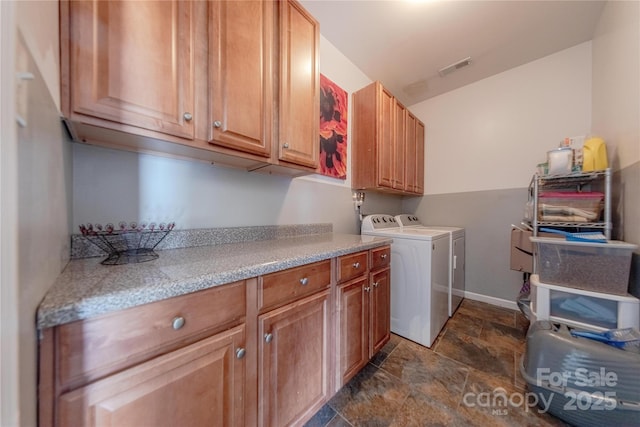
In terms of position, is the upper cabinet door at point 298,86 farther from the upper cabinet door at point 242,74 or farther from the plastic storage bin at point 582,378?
the plastic storage bin at point 582,378

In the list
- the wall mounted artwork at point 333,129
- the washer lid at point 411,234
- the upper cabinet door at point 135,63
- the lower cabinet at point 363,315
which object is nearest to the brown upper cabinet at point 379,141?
the wall mounted artwork at point 333,129

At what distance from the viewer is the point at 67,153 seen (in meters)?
0.78

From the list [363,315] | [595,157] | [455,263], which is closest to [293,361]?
[363,315]

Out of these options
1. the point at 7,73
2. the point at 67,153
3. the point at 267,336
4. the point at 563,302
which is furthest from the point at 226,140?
the point at 563,302

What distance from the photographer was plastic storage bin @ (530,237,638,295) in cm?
122

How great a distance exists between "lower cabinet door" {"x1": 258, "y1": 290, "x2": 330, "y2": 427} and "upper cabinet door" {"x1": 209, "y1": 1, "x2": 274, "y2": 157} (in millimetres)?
828

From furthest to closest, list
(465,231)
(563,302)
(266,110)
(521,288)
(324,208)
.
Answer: (465,231), (521,288), (324,208), (563,302), (266,110)

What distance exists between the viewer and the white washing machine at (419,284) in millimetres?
1748

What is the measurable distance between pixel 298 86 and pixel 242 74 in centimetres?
38

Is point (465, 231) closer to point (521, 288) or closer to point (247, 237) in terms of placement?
point (521, 288)

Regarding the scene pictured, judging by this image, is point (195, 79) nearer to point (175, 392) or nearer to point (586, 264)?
point (175, 392)

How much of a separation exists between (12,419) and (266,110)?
122 cm

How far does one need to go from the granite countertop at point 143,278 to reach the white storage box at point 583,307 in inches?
61.7

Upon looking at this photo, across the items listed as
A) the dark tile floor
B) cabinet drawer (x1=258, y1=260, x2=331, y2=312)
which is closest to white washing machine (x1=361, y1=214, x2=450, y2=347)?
the dark tile floor
